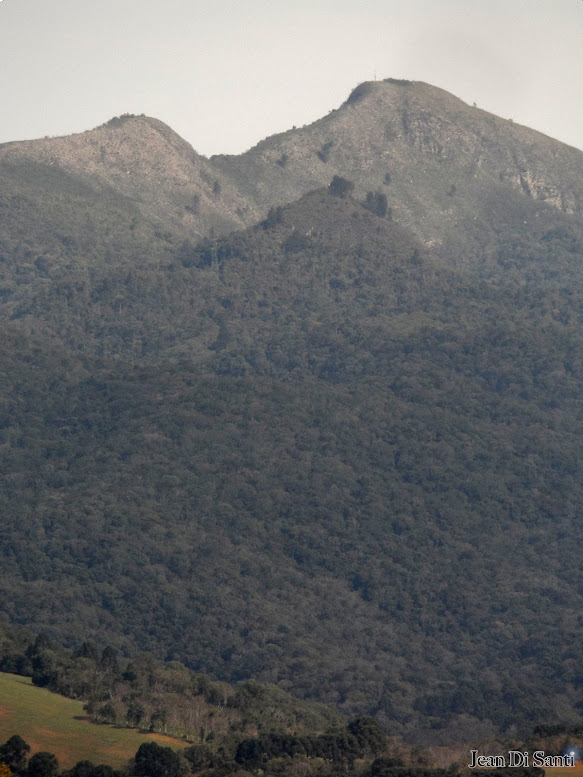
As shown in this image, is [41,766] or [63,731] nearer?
[41,766]

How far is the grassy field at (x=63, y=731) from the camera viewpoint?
10569cm

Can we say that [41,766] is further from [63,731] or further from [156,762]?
[63,731]

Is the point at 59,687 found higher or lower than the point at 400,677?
higher

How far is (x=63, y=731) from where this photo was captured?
11038 centimetres

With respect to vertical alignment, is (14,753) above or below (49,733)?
above

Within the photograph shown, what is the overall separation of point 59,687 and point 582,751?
41.4 meters

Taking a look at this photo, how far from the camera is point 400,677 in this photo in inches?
7648

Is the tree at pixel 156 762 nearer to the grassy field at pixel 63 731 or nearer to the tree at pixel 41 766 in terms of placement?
the grassy field at pixel 63 731

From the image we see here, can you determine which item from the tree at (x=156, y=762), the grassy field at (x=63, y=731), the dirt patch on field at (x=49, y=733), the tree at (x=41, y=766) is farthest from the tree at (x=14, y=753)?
the dirt patch on field at (x=49, y=733)

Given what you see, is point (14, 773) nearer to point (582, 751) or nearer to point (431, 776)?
point (431, 776)

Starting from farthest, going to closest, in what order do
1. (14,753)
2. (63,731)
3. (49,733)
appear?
1. (63,731)
2. (49,733)
3. (14,753)

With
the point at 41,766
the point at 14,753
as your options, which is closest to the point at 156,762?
the point at 41,766

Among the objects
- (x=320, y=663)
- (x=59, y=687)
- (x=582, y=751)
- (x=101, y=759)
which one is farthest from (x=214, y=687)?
(x=320, y=663)

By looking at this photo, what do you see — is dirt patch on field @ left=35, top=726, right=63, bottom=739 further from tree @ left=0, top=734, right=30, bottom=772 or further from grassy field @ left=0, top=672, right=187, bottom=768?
tree @ left=0, top=734, right=30, bottom=772
